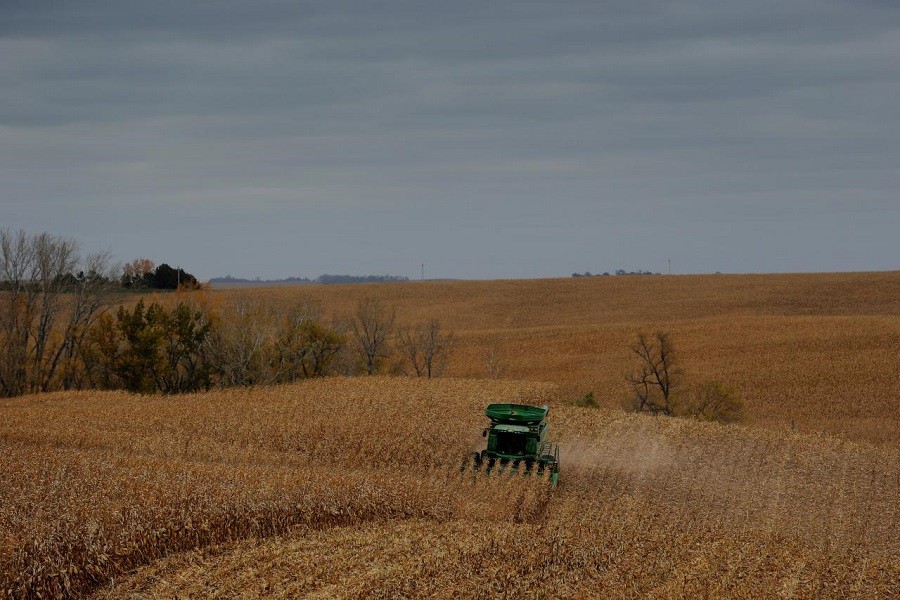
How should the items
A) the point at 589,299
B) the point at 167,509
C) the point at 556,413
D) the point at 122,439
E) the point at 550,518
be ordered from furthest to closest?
1. the point at 589,299
2. the point at 556,413
3. the point at 122,439
4. the point at 550,518
5. the point at 167,509

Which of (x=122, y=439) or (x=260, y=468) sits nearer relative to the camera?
(x=260, y=468)

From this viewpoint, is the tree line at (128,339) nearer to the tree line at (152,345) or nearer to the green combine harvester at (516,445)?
the tree line at (152,345)

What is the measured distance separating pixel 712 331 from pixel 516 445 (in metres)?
51.5

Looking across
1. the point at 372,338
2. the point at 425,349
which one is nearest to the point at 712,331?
the point at 425,349

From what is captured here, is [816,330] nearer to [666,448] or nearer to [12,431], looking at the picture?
[666,448]

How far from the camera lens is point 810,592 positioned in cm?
1314

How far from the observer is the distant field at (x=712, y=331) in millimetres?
51469

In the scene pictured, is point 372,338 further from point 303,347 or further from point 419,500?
point 419,500

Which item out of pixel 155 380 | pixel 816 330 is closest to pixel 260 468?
pixel 155 380

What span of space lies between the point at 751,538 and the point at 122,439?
18.2 m

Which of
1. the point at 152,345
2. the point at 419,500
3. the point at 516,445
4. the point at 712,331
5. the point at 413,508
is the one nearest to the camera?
the point at 413,508

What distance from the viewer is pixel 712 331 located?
229 ft

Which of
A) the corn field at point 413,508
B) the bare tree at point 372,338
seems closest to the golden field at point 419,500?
the corn field at point 413,508

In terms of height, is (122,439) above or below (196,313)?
below
